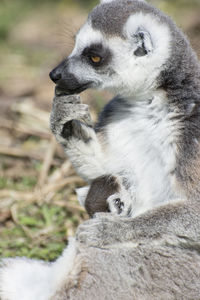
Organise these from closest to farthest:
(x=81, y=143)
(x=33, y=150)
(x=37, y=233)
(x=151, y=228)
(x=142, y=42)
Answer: (x=151, y=228) < (x=142, y=42) < (x=81, y=143) < (x=37, y=233) < (x=33, y=150)

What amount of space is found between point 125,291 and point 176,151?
3.81ft

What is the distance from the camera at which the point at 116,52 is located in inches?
175

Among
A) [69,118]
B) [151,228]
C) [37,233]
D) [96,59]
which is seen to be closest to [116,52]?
[96,59]

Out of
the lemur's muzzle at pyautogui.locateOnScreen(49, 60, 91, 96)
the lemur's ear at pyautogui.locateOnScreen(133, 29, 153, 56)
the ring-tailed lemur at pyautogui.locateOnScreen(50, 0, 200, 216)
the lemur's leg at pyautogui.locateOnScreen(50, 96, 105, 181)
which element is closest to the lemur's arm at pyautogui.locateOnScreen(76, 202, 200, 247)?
the ring-tailed lemur at pyautogui.locateOnScreen(50, 0, 200, 216)

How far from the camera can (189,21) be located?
12.7 m

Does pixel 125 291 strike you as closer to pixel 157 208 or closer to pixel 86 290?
pixel 86 290

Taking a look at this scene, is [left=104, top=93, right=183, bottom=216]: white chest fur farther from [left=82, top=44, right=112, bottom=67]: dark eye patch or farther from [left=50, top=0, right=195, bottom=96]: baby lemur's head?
[left=82, top=44, right=112, bottom=67]: dark eye patch

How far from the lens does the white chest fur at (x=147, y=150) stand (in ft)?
13.7

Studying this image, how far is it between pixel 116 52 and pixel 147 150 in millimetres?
898

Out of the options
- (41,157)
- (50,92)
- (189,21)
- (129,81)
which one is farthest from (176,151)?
(189,21)

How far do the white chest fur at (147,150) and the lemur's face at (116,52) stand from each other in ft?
0.81

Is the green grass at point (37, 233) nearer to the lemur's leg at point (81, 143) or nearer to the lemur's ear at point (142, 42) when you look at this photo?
the lemur's leg at point (81, 143)

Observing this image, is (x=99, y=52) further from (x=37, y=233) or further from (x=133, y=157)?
(x=37, y=233)

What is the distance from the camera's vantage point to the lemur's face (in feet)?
14.2
